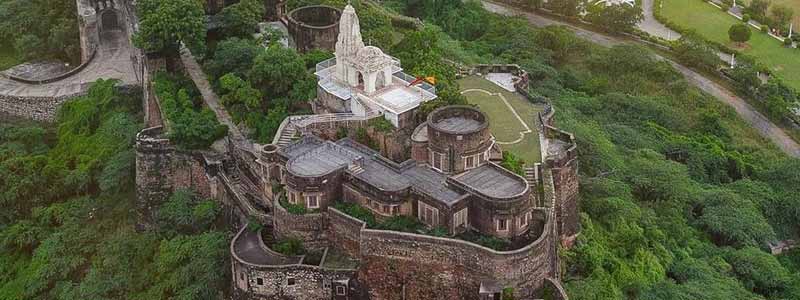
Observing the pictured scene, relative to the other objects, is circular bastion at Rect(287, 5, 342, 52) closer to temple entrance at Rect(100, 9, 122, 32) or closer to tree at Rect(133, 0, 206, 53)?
tree at Rect(133, 0, 206, 53)

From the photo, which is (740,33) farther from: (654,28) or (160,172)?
(160,172)

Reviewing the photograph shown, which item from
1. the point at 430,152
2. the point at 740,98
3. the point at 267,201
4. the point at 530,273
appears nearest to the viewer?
the point at 530,273

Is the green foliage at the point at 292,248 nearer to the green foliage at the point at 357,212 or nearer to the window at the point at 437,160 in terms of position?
the green foliage at the point at 357,212

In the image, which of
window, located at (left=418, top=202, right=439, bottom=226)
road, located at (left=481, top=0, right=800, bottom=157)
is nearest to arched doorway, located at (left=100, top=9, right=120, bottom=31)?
road, located at (left=481, top=0, right=800, bottom=157)

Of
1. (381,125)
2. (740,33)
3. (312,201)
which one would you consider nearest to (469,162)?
(381,125)

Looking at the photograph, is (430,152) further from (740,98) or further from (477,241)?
(740,98)

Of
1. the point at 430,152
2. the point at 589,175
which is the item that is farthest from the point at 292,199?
the point at 589,175

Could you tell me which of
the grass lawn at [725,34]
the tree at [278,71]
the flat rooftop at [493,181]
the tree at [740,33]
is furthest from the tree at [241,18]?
the tree at [740,33]
